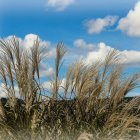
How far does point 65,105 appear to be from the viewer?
18.8ft

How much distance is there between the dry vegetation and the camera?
18.2 ft

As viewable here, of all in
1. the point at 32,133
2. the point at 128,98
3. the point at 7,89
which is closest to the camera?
the point at 32,133

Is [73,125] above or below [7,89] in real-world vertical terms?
below

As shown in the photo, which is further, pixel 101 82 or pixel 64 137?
pixel 101 82

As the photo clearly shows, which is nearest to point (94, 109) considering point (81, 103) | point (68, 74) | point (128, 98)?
point (81, 103)

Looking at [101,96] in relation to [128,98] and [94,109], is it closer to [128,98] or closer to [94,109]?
[94,109]

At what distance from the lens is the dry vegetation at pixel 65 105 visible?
5.54 metres

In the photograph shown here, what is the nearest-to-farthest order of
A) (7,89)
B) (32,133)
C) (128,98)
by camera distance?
(32,133) → (7,89) → (128,98)

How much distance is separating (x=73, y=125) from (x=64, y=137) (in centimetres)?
21

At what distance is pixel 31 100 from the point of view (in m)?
5.55

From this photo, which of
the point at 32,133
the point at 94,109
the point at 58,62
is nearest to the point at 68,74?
the point at 58,62

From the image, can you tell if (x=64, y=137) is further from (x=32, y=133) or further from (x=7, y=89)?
(x=7, y=89)

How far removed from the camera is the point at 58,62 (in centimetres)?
582

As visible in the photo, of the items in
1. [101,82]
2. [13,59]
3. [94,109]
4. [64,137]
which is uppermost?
[13,59]
